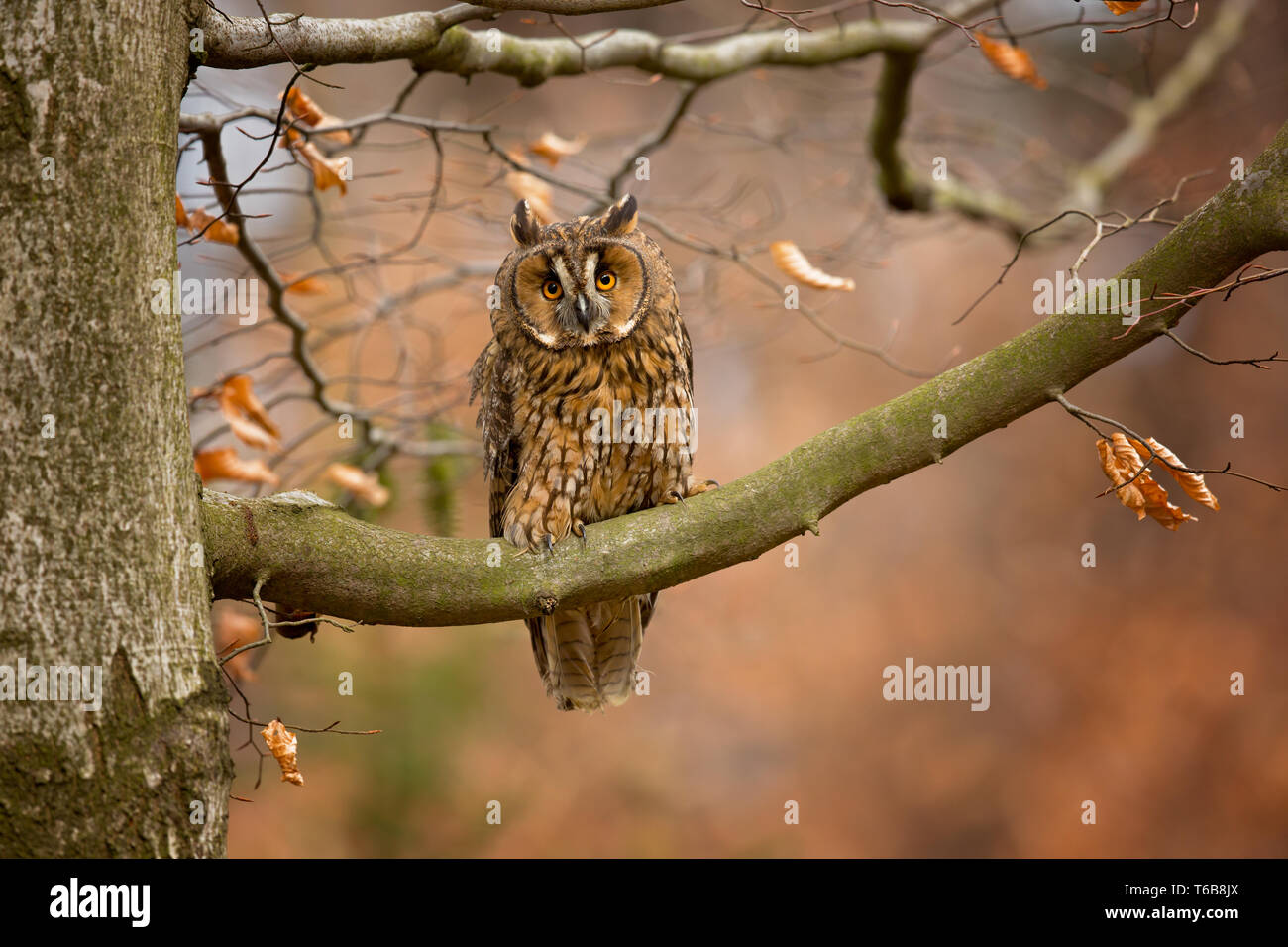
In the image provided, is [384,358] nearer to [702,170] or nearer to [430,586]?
[702,170]

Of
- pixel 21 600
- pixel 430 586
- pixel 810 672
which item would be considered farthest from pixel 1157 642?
pixel 21 600

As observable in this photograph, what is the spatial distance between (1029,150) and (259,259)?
3497 mm

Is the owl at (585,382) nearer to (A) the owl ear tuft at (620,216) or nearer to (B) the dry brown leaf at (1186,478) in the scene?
(A) the owl ear tuft at (620,216)

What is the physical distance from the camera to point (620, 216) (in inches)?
104

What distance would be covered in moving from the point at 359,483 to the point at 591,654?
3.15 feet

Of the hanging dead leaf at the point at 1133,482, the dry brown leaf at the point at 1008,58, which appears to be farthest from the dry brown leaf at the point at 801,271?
the hanging dead leaf at the point at 1133,482

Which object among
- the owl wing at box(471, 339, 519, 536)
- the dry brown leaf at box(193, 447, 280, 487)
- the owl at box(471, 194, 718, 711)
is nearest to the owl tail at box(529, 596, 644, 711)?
the owl at box(471, 194, 718, 711)

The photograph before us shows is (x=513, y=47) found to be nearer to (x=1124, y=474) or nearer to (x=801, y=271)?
(x=801, y=271)

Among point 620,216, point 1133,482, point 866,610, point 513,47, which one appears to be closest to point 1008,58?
point 620,216

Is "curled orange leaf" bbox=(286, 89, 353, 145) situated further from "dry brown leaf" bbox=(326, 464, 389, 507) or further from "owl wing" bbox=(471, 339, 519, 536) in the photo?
"dry brown leaf" bbox=(326, 464, 389, 507)

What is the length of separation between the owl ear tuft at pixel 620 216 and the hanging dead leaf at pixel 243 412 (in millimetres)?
1177

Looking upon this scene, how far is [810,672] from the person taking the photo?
7.99 m

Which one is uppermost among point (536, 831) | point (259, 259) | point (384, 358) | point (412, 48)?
point (384, 358)

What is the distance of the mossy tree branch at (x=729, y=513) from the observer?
1874mm
